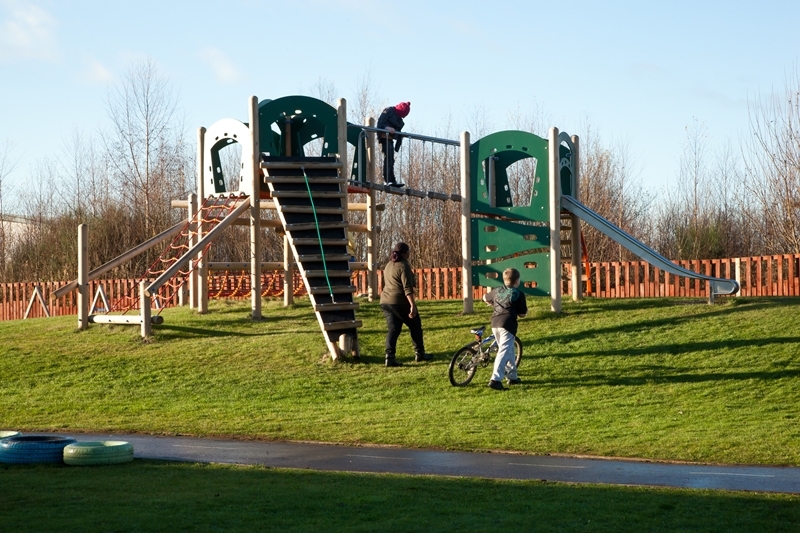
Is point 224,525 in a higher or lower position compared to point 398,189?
lower

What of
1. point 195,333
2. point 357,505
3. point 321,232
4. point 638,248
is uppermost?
point 321,232

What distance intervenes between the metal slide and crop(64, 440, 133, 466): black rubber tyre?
37.7 ft

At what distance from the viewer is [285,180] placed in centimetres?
1930

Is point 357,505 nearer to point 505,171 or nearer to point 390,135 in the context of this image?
point 505,171

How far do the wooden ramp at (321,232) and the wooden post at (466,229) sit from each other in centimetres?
234

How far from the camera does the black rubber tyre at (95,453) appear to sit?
9594mm

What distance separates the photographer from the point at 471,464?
9.62 m

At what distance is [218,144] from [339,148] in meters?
2.83

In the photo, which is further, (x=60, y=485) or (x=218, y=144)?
(x=218, y=144)

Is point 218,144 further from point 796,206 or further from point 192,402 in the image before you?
point 796,206

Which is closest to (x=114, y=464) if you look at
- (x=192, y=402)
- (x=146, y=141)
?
(x=192, y=402)

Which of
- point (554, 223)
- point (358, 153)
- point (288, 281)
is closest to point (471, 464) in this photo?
point (554, 223)

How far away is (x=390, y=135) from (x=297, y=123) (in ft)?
6.52

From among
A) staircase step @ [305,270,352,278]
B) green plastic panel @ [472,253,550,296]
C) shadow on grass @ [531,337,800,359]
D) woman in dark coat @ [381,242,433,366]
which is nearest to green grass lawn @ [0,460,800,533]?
woman in dark coat @ [381,242,433,366]
